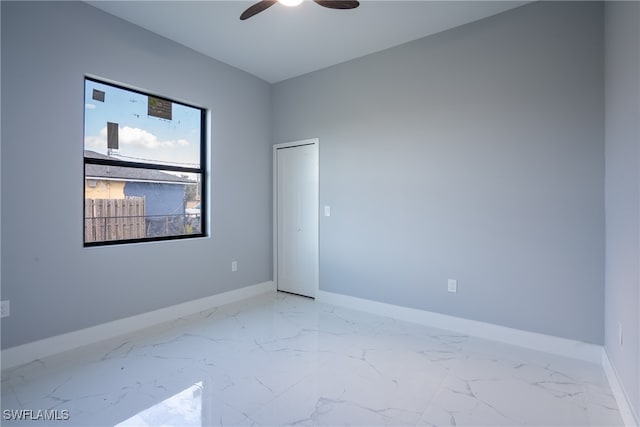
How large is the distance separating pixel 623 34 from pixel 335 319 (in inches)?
122

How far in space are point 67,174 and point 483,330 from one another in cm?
381

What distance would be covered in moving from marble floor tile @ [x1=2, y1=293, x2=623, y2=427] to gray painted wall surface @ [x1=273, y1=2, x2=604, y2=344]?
521mm

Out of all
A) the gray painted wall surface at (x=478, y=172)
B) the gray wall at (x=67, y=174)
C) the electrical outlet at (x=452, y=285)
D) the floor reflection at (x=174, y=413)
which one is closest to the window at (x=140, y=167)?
the gray wall at (x=67, y=174)

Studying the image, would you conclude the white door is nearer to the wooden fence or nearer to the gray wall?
the gray wall

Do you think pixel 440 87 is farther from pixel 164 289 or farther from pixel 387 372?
pixel 164 289

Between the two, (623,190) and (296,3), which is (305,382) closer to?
(623,190)

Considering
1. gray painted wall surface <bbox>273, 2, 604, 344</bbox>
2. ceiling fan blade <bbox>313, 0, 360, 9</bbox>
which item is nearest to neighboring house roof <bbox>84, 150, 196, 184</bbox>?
gray painted wall surface <bbox>273, 2, 604, 344</bbox>

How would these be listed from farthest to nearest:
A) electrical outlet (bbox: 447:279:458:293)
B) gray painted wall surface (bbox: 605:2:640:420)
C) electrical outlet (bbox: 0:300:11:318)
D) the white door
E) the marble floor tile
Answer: the white door → electrical outlet (bbox: 447:279:458:293) → electrical outlet (bbox: 0:300:11:318) → the marble floor tile → gray painted wall surface (bbox: 605:2:640:420)

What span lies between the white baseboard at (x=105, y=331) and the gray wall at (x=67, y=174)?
0.06 m

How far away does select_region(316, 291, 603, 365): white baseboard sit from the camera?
2449 millimetres

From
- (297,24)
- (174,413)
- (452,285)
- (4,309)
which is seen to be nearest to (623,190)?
(452,285)

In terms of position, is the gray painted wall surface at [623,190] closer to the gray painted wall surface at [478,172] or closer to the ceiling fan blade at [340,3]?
the gray painted wall surface at [478,172]

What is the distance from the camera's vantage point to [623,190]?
1889 millimetres

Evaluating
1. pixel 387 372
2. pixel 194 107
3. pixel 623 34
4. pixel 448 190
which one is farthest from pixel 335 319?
pixel 623 34
